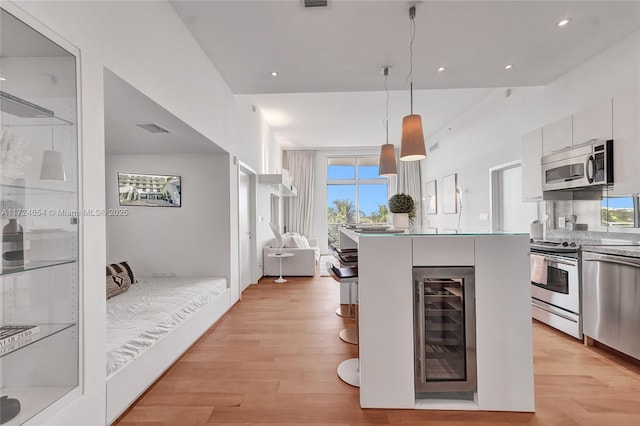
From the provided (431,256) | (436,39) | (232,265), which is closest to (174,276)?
(232,265)

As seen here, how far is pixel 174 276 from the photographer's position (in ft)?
12.8

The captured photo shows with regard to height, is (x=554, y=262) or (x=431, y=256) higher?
(x=431, y=256)

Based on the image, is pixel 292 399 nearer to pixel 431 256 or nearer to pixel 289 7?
pixel 431 256

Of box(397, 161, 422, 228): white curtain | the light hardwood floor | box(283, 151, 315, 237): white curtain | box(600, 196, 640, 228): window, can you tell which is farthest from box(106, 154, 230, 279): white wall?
box(397, 161, 422, 228): white curtain

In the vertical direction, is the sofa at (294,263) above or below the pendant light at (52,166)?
below

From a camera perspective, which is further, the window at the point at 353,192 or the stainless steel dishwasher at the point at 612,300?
the window at the point at 353,192

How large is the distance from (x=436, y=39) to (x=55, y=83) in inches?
116

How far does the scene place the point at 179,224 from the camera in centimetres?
388

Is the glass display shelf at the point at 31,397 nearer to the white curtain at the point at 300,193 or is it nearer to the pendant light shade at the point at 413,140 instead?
the pendant light shade at the point at 413,140

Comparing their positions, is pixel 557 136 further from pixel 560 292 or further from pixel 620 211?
pixel 560 292

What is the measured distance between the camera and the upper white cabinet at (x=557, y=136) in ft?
10.3

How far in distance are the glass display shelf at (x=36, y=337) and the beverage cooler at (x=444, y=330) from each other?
1.99m

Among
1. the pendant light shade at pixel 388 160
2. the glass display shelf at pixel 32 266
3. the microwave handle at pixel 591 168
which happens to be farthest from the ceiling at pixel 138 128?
the microwave handle at pixel 591 168

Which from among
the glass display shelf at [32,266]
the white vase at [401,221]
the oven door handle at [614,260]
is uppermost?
the white vase at [401,221]
